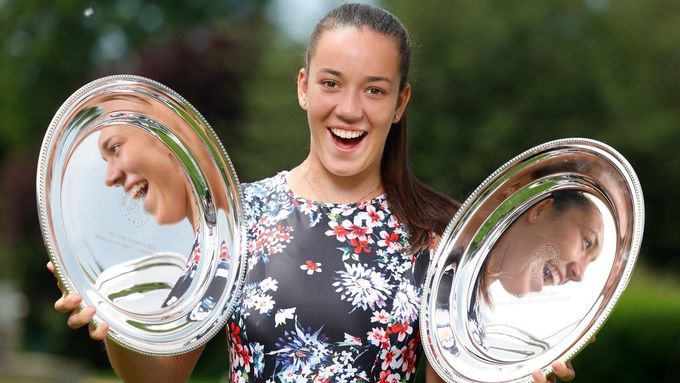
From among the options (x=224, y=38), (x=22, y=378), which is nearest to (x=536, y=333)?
(x=22, y=378)

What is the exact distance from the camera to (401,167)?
315 cm

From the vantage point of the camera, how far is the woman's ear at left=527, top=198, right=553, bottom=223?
3.12 m

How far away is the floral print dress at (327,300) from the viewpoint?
2.87 metres

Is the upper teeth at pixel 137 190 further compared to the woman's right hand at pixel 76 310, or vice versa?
the upper teeth at pixel 137 190

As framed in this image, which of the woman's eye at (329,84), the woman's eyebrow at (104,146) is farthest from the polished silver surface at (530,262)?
the woman's eyebrow at (104,146)

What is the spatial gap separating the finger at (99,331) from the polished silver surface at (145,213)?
2 centimetres

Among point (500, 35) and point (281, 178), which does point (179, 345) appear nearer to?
point (281, 178)

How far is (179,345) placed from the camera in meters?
2.94

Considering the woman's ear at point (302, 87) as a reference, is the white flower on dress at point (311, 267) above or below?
below

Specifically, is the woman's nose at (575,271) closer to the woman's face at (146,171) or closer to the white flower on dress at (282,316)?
the white flower on dress at (282,316)

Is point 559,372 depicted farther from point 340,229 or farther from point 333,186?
point 333,186

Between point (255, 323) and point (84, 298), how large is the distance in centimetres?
43

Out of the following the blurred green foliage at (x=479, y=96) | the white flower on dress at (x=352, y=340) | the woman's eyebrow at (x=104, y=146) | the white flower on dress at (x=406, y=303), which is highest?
the blurred green foliage at (x=479, y=96)

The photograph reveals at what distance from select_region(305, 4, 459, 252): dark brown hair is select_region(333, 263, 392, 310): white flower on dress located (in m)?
0.16
